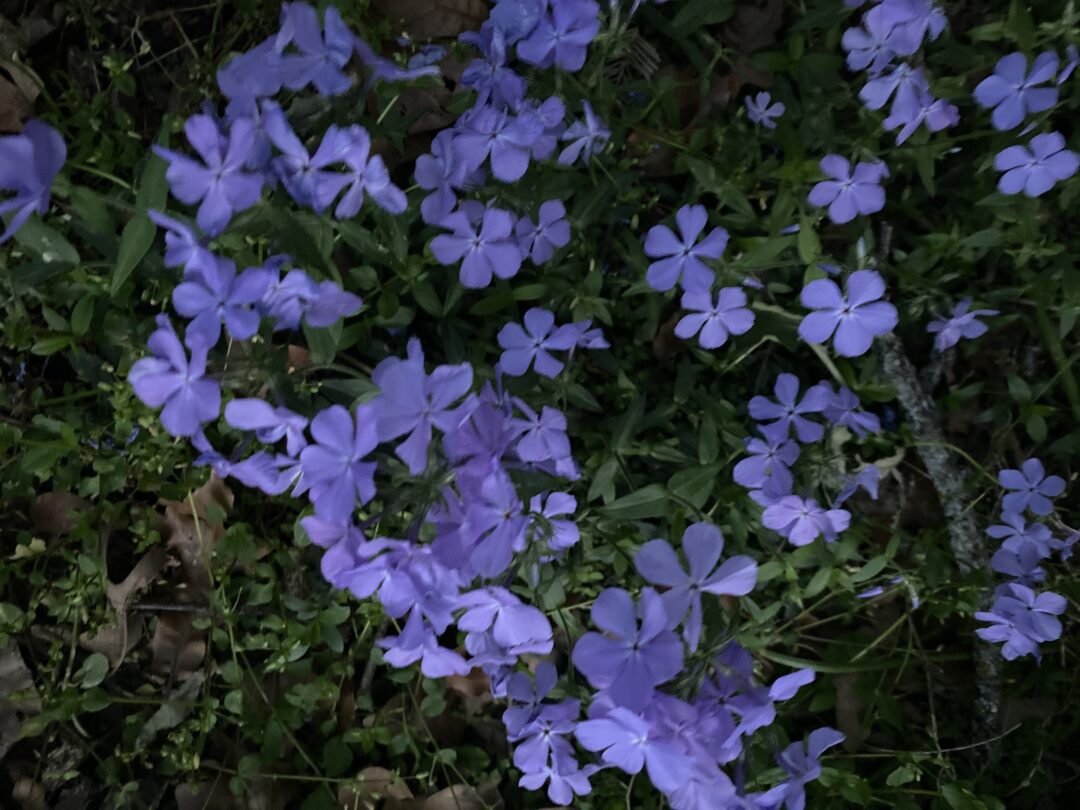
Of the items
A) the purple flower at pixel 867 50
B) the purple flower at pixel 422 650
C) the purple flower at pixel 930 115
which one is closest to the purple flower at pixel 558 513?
the purple flower at pixel 422 650

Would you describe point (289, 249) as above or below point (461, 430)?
above

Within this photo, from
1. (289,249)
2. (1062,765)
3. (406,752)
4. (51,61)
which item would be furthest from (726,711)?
(51,61)

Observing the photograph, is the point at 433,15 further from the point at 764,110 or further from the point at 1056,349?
the point at 1056,349

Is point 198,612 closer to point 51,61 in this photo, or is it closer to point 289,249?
point 289,249

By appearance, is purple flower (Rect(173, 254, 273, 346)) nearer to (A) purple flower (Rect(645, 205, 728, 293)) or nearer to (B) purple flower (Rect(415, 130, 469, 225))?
(B) purple flower (Rect(415, 130, 469, 225))

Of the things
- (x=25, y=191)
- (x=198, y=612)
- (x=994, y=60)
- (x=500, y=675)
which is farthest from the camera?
(x=198, y=612)

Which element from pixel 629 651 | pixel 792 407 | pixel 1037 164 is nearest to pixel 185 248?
pixel 629 651

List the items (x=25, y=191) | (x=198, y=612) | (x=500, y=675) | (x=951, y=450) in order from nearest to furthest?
(x=25, y=191), (x=500, y=675), (x=198, y=612), (x=951, y=450)

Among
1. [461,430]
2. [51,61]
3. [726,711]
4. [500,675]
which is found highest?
[51,61]
